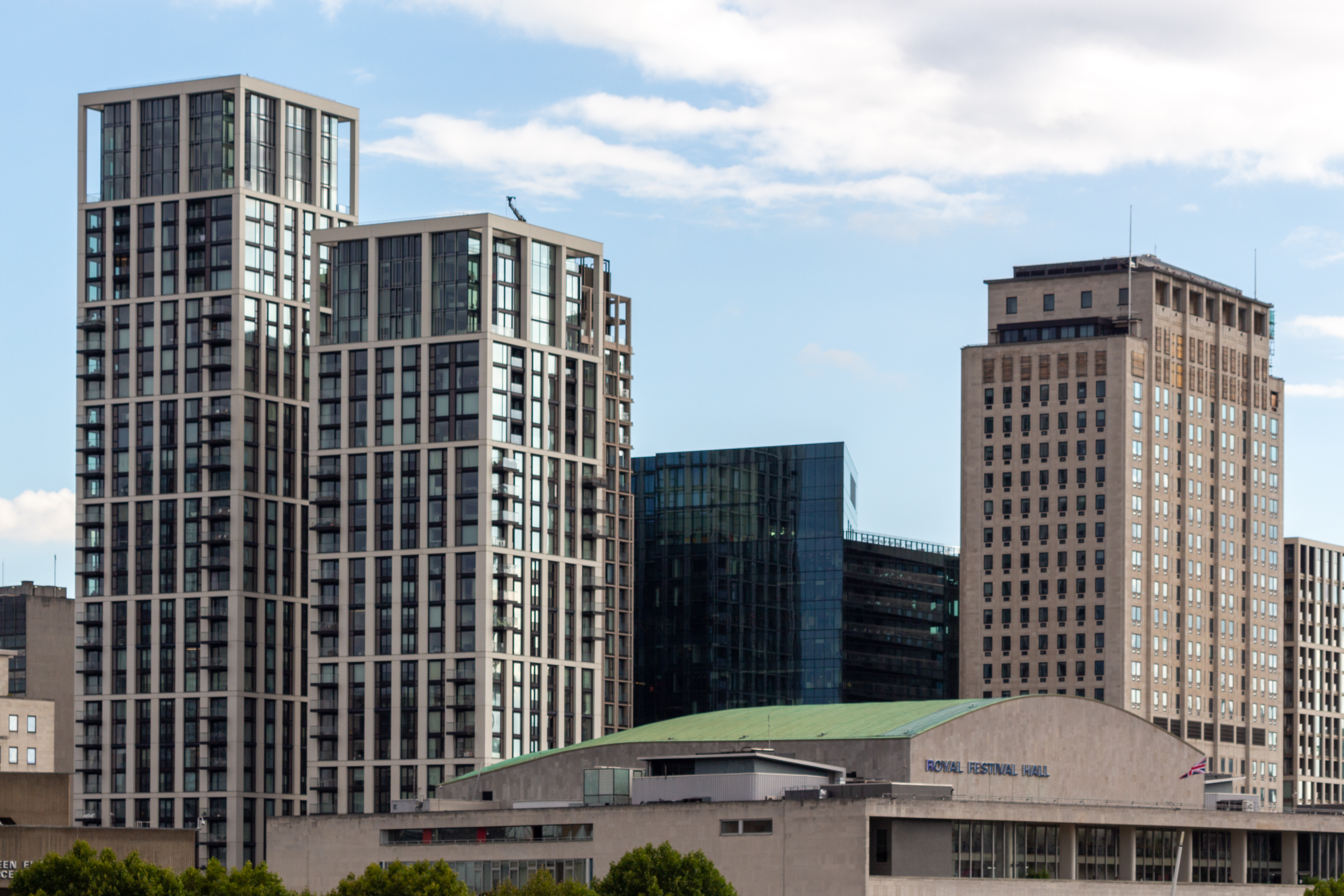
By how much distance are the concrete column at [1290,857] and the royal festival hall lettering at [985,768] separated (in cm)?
2006

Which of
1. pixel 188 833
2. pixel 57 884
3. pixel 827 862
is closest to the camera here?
pixel 57 884

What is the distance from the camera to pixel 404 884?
480ft

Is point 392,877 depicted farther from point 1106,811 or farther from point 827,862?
point 1106,811

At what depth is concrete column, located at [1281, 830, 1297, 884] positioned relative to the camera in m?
190

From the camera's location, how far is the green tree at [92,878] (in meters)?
140

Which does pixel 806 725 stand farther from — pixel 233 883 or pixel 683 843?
pixel 233 883

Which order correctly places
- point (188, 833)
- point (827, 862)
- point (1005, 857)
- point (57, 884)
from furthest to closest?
1. point (188, 833)
2. point (1005, 857)
3. point (827, 862)
4. point (57, 884)

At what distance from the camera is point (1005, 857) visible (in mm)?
172125

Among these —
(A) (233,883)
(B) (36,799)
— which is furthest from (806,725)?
(B) (36,799)

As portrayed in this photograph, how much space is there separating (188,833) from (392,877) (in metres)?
45.1

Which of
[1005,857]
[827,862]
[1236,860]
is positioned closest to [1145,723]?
[1236,860]

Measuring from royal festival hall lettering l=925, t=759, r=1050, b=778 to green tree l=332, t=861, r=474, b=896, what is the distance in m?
42.7

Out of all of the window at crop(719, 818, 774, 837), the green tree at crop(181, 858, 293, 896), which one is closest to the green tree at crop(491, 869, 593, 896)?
the green tree at crop(181, 858, 293, 896)

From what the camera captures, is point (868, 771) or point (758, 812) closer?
point (758, 812)
